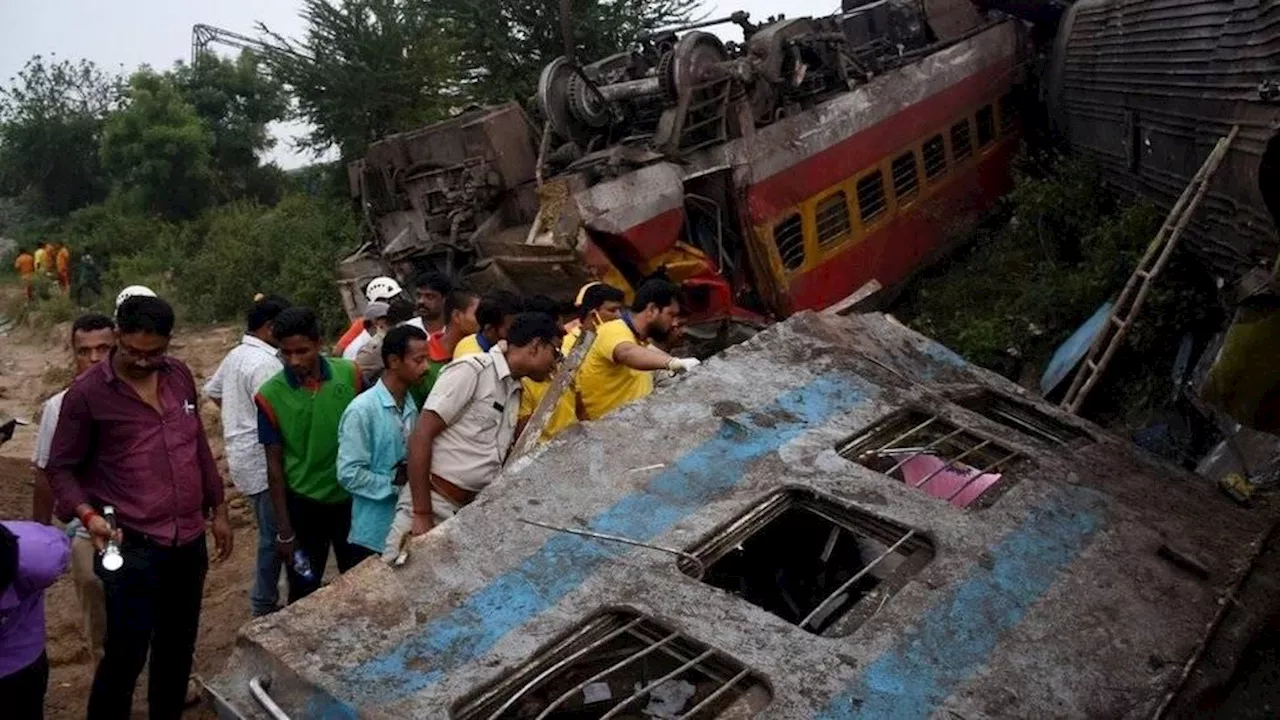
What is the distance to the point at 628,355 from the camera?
3.85 metres

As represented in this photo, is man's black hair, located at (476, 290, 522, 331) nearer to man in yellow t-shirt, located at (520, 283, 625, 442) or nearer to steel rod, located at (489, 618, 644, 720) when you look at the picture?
man in yellow t-shirt, located at (520, 283, 625, 442)

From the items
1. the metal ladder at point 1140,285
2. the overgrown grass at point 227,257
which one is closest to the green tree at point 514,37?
the overgrown grass at point 227,257

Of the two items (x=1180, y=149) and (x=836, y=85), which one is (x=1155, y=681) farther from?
(x=836, y=85)

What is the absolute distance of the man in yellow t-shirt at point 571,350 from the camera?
12.2 feet

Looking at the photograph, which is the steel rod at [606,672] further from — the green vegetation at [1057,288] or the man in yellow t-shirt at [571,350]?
the green vegetation at [1057,288]

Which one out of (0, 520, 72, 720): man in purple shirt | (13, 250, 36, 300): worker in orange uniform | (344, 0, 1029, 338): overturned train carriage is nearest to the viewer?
(0, 520, 72, 720): man in purple shirt

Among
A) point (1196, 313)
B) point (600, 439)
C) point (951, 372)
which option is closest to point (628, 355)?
point (600, 439)

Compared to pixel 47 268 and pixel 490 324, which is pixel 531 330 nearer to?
pixel 490 324

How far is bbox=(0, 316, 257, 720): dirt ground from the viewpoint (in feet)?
16.1

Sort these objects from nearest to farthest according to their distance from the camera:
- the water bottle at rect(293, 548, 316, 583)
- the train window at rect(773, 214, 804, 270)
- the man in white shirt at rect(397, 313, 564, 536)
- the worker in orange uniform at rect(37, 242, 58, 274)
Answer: the man in white shirt at rect(397, 313, 564, 536) < the water bottle at rect(293, 548, 316, 583) < the train window at rect(773, 214, 804, 270) < the worker in orange uniform at rect(37, 242, 58, 274)

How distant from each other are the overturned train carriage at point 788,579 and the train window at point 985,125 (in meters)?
7.34

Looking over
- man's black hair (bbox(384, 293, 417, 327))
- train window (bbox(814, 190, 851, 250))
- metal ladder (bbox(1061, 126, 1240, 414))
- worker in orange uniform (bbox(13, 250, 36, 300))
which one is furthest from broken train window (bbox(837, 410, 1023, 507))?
worker in orange uniform (bbox(13, 250, 36, 300))

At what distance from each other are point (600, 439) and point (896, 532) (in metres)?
0.88

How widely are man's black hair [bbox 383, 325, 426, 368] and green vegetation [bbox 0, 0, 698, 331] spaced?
1039cm
